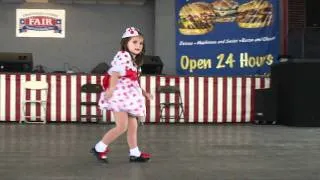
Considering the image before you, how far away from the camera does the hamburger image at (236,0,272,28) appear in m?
17.6

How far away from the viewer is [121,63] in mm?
6914

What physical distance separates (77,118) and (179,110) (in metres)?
2.50

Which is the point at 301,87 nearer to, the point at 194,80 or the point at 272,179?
the point at 194,80

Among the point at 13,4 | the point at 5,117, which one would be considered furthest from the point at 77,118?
the point at 13,4

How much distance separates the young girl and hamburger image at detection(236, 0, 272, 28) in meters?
11.1

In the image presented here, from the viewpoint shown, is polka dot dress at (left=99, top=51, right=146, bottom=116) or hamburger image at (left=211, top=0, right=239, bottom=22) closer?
polka dot dress at (left=99, top=51, right=146, bottom=116)

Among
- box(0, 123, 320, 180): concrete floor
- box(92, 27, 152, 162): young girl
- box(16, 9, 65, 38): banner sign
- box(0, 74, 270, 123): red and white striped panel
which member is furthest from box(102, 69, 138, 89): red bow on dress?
box(16, 9, 65, 38): banner sign

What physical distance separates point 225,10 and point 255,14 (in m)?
0.94

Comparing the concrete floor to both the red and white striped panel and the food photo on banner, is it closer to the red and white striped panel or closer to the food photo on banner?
the red and white striped panel

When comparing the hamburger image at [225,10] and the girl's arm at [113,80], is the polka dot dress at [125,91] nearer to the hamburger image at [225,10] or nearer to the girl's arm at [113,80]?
the girl's arm at [113,80]

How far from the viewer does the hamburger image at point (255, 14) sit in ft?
57.8

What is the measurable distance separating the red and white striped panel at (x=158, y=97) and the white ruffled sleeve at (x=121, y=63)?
26.2 feet

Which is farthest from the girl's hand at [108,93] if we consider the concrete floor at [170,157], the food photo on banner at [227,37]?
the food photo on banner at [227,37]

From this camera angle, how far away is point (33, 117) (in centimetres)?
1464
